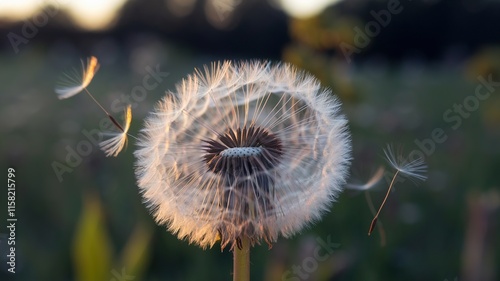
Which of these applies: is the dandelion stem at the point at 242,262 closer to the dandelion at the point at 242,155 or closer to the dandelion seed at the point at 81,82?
the dandelion at the point at 242,155

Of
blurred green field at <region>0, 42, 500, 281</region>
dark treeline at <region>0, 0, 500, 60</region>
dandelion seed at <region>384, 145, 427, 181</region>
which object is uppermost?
dandelion seed at <region>384, 145, 427, 181</region>

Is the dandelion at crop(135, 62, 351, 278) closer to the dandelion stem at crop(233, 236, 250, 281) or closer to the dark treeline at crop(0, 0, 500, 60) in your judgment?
the dandelion stem at crop(233, 236, 250, 281)

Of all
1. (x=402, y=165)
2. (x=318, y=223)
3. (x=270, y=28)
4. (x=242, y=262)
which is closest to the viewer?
(x=242, y=262)

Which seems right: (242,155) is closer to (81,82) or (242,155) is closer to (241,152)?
(241,152)

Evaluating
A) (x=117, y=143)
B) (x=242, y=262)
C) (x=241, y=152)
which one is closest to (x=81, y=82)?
(x=117, y=143)

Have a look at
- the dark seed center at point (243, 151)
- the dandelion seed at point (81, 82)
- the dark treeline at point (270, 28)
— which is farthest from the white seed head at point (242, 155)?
the dark treeline at point (270, 28)

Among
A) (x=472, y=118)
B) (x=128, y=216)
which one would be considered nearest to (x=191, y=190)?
(x=128, y=216)

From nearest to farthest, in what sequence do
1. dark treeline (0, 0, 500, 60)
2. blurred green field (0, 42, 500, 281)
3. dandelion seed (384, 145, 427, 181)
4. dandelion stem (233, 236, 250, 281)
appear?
1. dandelion stem (233, 236, 250, 281)
2. dandelion seed (384, 145, 427, 181)
3. blurred green field (0, 42, 500, 281)
4. dark treeline (0, 0, 500, 60)

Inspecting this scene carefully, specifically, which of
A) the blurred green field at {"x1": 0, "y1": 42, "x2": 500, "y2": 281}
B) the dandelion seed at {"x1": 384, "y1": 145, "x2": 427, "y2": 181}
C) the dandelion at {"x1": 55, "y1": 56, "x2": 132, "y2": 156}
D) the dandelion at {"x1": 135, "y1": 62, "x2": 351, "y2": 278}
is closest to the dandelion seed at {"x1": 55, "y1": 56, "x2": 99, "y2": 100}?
the dandelion at {"x1": 55, "y1": 56, "x2": 132, "y2": 156}

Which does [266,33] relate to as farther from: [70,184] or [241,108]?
[241,108]
